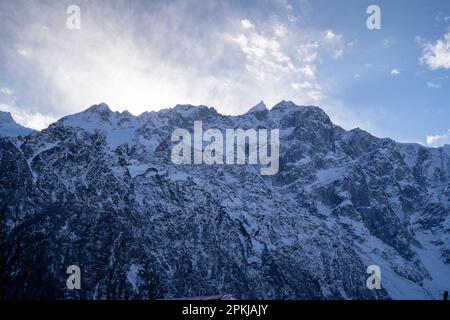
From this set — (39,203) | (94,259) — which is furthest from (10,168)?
(94,259)

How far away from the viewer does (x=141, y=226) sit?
19488 cm

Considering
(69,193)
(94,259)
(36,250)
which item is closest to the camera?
(36,250)

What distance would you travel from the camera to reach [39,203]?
577 ft

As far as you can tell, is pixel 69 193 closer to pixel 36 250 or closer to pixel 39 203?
pixel 39 203

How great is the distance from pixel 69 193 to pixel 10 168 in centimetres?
2259

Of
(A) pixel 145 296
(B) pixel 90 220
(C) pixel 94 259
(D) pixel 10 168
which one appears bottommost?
(A) pixel 145 296
